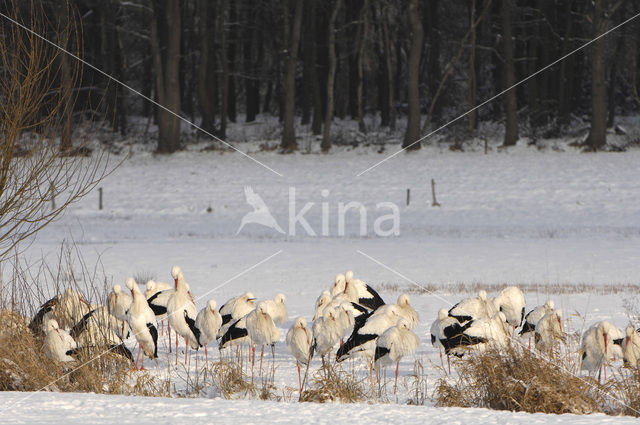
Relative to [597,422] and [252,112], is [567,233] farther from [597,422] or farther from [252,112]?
[252,112]

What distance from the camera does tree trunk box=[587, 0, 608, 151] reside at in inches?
1626

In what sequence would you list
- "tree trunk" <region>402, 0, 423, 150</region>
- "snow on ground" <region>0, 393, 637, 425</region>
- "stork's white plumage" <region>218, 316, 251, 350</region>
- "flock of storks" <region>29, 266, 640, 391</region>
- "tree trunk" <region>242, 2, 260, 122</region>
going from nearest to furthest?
"snow on ground" <region>0, 393, 637, 425</region> < "flock of storks" <region>29, 266, 640, 391</region> < "stork's white plumage" <region>218, 316, 251, 350</region> < "tree trunk" <region>402, 0, 423, 150</region> < "tree trunk" <region>242, 2, 260, 122</region>

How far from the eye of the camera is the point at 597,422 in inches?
280

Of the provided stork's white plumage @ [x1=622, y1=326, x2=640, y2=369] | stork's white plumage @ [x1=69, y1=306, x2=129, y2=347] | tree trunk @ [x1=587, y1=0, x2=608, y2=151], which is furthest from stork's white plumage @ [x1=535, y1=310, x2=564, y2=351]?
tree trunk @ [x1=587, y1=0, x2=608, y2=151]

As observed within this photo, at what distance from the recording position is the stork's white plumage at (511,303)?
11.9 meters

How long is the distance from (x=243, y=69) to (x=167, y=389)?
179 feet

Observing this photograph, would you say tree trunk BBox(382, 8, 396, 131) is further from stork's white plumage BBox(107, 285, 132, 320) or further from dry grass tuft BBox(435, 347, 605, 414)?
dry grass tuft BBox(435, 347, 605, 414)

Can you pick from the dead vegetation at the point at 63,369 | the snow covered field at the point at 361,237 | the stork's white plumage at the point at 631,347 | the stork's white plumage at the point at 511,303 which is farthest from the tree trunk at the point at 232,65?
the stork's white plumage at the point at 631,347

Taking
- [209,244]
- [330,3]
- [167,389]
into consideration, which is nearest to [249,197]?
[209,244]

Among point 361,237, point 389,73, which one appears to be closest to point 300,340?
point 361,237

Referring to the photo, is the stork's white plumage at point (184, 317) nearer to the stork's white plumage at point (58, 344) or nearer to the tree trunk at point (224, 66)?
the stork's white plumage at point (58, 344)

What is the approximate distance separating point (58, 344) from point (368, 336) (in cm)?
365

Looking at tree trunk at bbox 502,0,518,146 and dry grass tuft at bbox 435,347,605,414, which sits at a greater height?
tree trunk at bbox 502,0,518,146

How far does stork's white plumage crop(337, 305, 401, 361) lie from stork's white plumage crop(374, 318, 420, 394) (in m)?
0.36
